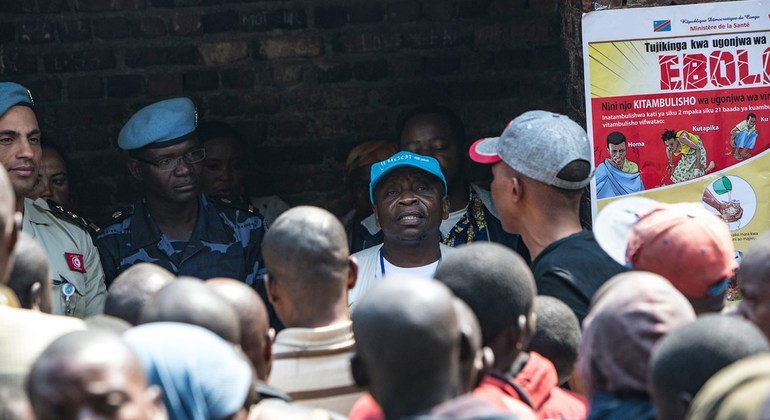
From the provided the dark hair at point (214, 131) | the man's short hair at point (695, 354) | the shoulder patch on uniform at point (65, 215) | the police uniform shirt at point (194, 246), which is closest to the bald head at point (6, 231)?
the man's short hair at point (695, 354)

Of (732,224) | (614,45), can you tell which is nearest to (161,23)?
(614,45)

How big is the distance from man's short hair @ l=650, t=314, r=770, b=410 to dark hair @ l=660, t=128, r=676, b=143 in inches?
86.0

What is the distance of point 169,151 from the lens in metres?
5.48

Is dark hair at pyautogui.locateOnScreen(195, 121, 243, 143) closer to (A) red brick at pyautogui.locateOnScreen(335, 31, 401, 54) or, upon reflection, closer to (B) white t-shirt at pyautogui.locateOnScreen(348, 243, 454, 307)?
(A) red brick at pyautogui.locateOnScreen(335, 31, 401, 54)

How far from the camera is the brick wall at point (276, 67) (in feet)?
20.1

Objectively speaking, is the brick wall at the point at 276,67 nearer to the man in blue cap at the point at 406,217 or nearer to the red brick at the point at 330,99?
the red brick at the point at 330,99

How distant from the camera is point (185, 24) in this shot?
6148 mm

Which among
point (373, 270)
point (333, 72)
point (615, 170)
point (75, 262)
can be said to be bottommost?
point (373, 270)

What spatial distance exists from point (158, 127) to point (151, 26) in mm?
869

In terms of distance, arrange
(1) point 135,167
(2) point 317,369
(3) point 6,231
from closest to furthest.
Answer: (3) point 6,231 < (2) point 317,369 < (1) point 135,167

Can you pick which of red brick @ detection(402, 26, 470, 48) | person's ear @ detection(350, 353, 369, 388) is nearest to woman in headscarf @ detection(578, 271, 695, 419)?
person's ear @ detection(350, 353, 369, 388)

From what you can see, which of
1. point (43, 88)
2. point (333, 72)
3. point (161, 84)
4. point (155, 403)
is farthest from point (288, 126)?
point (155, 403)

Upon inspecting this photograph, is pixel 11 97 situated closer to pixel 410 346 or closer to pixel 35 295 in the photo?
pixel 35 295

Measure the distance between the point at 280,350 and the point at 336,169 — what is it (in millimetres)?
3080
